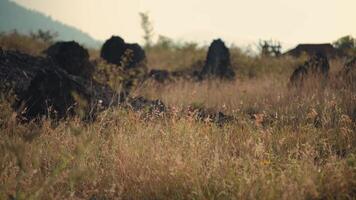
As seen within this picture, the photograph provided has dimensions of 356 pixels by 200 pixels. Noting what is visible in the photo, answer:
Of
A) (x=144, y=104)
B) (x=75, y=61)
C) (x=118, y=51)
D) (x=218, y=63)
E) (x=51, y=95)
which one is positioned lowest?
(x=144, y=104)

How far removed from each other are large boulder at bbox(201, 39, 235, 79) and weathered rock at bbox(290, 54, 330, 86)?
430 cm

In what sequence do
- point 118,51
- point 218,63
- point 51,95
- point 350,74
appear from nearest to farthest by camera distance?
point 51,95 < point 350,74 < point 118,51 < point 218,63

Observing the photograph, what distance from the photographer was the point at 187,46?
30.3 metres

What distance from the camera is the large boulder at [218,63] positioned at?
1803 cm

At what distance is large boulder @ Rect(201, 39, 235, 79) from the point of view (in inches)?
710

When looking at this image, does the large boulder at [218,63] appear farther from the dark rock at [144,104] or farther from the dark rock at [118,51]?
the dark rock at [144,104]

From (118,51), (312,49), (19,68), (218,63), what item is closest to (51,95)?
(19,68)

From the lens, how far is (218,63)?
1838 cm

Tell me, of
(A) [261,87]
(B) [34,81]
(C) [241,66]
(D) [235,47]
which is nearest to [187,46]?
(D) [235,47]

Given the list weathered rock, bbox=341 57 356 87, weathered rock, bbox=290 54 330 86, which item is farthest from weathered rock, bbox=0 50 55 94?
weathered rock, bbox=341 57 356 87

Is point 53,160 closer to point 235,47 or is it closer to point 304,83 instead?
point 304,83

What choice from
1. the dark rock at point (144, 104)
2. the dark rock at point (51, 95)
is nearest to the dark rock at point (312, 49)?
the dark rock at point (144, 104)

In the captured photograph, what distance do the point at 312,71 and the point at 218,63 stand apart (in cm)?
559

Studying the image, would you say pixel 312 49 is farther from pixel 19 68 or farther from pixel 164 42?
pixel 19 68
